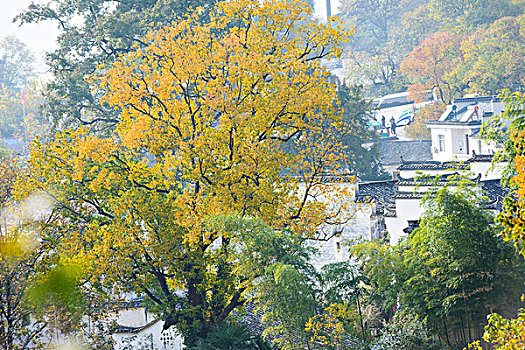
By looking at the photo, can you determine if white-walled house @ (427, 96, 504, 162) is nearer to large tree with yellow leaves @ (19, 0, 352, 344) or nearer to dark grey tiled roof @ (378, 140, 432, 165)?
dark grey tiled roof @ (378, 140, 432, 165)

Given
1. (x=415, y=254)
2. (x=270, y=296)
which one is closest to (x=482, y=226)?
(x=415, y=254)

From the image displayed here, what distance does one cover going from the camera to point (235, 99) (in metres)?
12.8

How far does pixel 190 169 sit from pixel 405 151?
99.4ft

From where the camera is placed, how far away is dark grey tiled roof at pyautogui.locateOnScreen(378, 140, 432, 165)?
40.3 metres

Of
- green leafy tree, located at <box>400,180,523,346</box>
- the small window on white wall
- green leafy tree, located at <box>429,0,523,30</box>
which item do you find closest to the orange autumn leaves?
green leafy tree, located at <box>400,180,523,346</box>

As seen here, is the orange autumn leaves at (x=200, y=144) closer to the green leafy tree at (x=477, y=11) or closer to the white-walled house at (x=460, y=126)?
the white-walled house at (x=460, y=126)

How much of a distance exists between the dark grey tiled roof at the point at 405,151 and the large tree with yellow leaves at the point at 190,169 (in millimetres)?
27586

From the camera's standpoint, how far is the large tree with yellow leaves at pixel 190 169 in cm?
1200

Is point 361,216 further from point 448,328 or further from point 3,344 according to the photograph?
point 3,344

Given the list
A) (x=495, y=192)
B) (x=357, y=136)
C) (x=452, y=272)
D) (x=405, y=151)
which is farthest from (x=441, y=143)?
(x=452, y=272)

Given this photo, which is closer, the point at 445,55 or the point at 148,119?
the point at 148,119

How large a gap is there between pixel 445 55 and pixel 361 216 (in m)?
40.4

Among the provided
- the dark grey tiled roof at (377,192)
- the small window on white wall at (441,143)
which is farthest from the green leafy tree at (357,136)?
the dark grey tiled roof at (377,192)

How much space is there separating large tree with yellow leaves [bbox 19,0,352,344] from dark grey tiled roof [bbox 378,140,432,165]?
27586 millimetres
